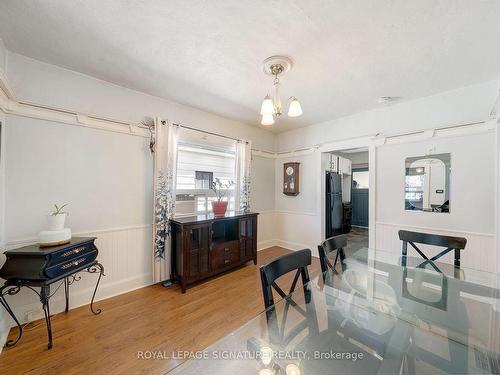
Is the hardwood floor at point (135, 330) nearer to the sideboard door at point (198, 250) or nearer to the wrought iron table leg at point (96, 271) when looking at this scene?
the wrought iron table leg at point (96, 271)

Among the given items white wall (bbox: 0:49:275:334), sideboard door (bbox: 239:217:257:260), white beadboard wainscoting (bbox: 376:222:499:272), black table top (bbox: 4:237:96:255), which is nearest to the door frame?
white beadboard wainscoting (bbox: 376:222:499:272)

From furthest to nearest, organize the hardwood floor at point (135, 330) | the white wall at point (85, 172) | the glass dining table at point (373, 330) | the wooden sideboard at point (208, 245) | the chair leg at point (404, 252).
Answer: the wooden sideboard at point (208, 245) → the chair leg at point (404, 252) → the white wall at point (85, 172) → the hardwood floor at point (135, 330) → the glass dining table at point (373, 330)

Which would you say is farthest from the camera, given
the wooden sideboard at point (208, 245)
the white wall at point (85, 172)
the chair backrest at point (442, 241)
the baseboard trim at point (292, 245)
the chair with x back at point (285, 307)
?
the baseboard trim at point (292, 245)

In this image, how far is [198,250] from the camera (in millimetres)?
2715

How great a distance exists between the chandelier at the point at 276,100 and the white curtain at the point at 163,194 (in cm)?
150

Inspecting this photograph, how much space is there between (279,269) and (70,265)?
1889 millimetres

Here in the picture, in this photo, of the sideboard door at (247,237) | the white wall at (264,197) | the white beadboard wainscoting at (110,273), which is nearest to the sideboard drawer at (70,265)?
the white beadboard wainscoting at (110,273)

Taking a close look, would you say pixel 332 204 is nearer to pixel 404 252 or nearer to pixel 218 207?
pixel 404 252

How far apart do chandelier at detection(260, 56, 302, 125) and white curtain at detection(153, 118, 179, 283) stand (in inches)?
59.2

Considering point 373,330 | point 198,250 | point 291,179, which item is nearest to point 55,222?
point 198,250

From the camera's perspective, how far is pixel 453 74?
2.18 m

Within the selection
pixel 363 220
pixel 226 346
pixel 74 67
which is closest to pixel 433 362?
pixel 226 346

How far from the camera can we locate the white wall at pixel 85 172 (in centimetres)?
195

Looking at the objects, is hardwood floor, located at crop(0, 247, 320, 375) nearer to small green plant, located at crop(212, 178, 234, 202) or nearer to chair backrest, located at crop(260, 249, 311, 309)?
chair backrest, located at crop(260, 249, 311, 309)
